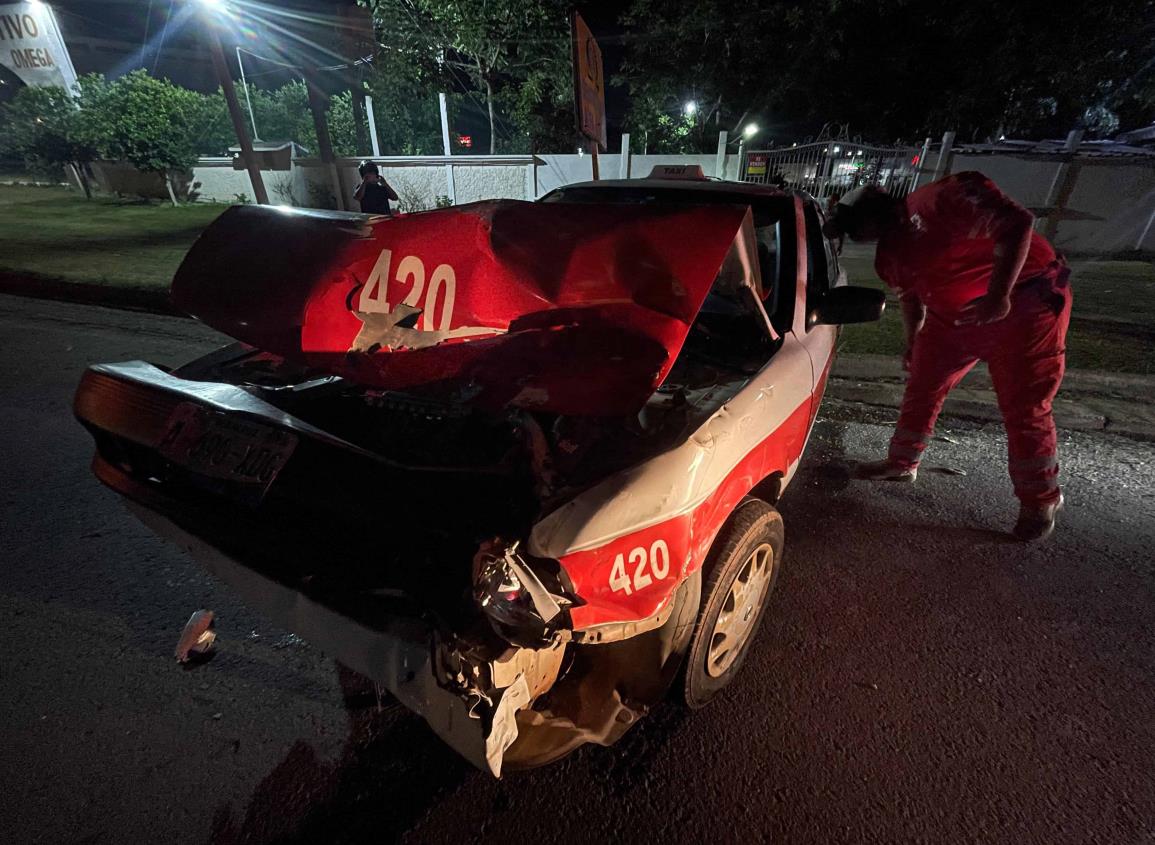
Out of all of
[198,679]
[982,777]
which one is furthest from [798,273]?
[198,679]

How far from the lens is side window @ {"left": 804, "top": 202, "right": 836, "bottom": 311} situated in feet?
8.65

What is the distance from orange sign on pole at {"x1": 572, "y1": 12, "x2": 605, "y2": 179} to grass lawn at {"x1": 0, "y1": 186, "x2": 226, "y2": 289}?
605 cm

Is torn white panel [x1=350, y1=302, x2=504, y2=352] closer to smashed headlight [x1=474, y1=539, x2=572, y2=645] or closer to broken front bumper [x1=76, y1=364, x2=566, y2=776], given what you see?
broken front bumper [x1=76, y1=364, x2=566, y2=776]

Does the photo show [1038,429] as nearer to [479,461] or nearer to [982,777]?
[982,777]

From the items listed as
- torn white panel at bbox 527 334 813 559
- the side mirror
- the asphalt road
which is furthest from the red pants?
torn white panel at bbox 527 334 813 559

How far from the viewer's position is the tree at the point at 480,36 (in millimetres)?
14758

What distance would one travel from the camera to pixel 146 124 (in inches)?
710

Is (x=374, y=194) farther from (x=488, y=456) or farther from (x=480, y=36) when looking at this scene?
(x=480, y=36)

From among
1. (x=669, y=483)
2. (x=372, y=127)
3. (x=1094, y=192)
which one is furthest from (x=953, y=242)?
(x=372, y=127)

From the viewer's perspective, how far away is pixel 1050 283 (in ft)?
8.04

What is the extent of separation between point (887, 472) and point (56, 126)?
2837 centimetres

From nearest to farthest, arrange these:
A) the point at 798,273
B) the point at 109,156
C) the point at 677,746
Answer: the point at 677,746 < the point at 798,273 < the point at 109,156

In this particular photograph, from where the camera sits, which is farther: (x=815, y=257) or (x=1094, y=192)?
(x=1094, y=192)

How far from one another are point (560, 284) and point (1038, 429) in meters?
2.57
